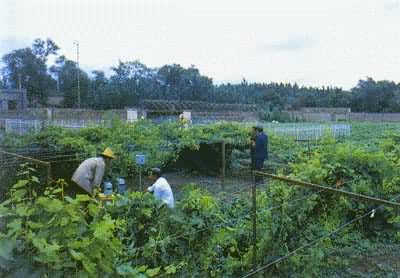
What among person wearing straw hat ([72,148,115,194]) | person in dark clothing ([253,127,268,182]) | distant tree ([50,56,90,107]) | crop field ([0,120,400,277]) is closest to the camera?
crop field ([0,120,400,277])

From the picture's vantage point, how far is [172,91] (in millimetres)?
64250

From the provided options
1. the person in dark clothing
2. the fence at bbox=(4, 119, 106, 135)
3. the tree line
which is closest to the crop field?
the person in dark clothing

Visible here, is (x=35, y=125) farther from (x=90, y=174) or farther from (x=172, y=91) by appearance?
(x=172, y=91)

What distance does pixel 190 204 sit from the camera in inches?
154

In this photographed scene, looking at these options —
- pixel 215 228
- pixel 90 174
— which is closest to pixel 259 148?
pixel 90 174

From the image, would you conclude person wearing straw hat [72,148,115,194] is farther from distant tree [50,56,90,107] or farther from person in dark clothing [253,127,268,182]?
distant tree [50,56,90,107]

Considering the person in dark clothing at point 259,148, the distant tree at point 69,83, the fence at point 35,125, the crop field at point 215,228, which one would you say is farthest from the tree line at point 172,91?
the crop field at point 215,228

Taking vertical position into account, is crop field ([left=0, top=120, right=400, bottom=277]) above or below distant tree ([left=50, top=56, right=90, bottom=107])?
below

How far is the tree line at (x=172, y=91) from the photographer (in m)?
58.5

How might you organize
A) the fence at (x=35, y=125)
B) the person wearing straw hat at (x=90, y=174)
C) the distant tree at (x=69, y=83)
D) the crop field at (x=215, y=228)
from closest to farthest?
the crop field at (x=215, y=228), the person wearing straw hat at (x=90, y=174), the fence at (x=35, y=125), the distant tree at (x=69, y=83)

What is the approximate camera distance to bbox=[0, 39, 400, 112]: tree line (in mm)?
58531

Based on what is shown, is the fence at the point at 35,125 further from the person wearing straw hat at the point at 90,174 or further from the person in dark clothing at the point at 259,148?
the person wearing straw hat at the point at 90,174

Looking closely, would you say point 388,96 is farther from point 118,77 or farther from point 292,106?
point 118,77

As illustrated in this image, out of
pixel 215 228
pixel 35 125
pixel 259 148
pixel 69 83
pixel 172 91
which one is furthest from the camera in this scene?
pixel 172 91
